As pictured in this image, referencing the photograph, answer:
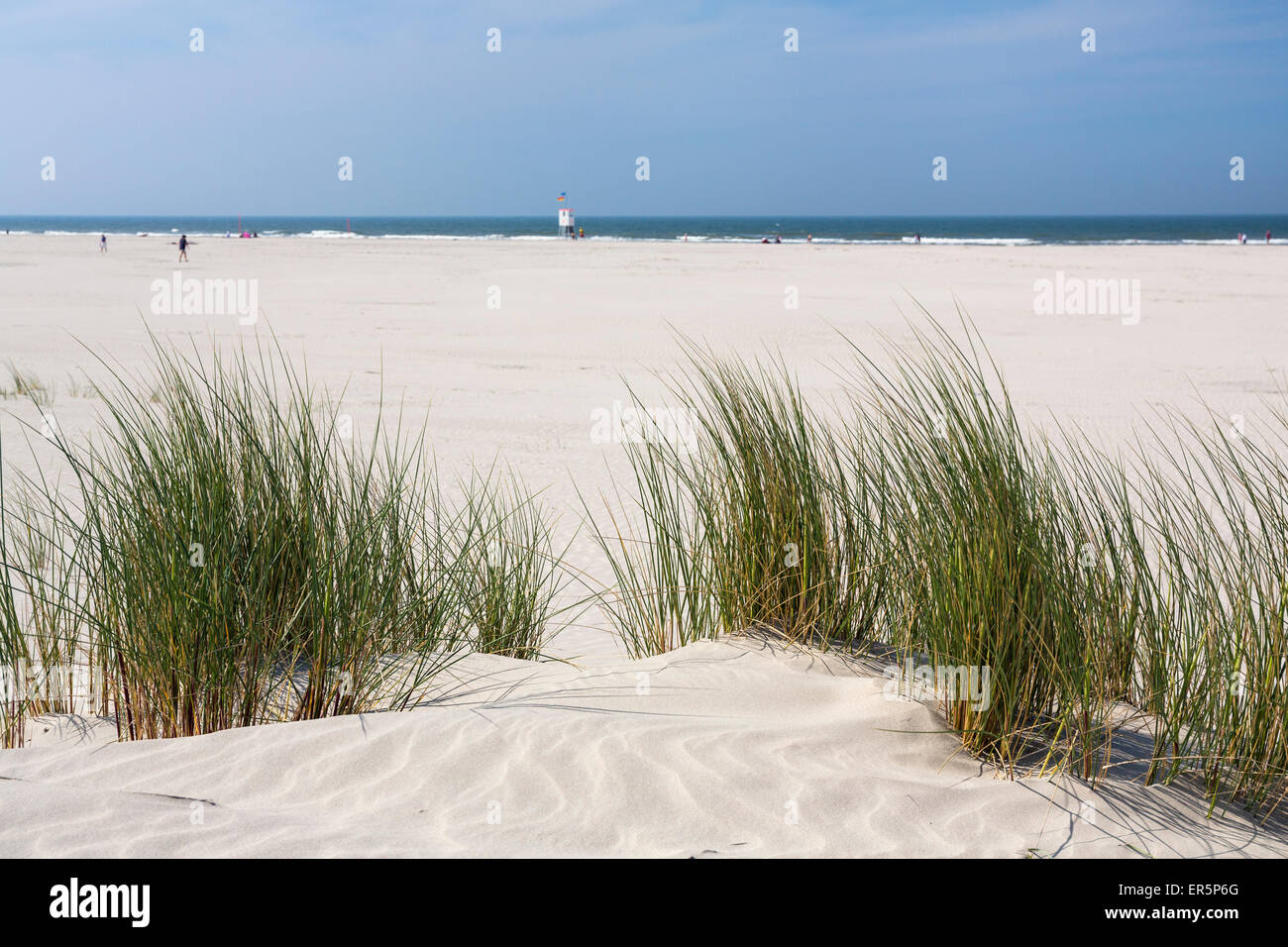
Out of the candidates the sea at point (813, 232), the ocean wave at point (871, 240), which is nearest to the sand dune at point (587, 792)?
the ocean wave at point (871, 240)

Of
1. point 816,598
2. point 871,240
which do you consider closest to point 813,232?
point 871,240

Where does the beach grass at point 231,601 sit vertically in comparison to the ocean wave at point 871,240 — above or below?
below

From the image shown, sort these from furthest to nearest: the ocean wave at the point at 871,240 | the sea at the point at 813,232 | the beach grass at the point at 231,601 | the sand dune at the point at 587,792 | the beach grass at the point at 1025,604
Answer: the sea at the point at 813,232 → the ocean wave at the point at 871,240 → the beach grass at the point at 231,601 → the beach grass at the point at 1025,604 → the sand dune at the point at 587,792

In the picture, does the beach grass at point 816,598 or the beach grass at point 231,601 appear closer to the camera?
the beach grass at point 816,598

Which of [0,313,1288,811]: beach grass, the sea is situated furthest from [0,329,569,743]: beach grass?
the sea

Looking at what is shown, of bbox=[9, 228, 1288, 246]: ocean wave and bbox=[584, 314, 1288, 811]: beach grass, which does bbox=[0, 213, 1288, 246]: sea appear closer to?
bbox=[9, 228, 1288, 246]: ocean wave

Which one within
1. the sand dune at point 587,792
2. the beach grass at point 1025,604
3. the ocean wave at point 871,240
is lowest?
the sand dune at point 587,792

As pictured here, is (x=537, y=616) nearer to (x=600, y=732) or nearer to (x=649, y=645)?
(x=649, y=645)

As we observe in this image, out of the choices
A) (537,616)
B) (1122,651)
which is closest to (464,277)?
(537,616)

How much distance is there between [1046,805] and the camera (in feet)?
7.27

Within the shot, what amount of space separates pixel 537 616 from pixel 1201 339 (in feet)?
43.7

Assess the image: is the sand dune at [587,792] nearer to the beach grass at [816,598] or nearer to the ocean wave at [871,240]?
the beach grass at [816,598]

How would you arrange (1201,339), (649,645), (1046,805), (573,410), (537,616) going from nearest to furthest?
(1046,805)
(649,645)
(537,616)
(573,410)
(1201,339)

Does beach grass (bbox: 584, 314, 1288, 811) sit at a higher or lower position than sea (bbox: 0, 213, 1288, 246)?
lower
